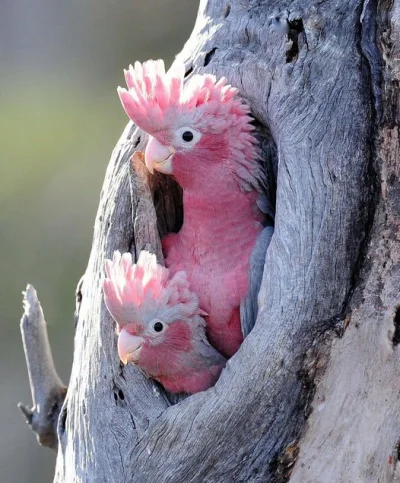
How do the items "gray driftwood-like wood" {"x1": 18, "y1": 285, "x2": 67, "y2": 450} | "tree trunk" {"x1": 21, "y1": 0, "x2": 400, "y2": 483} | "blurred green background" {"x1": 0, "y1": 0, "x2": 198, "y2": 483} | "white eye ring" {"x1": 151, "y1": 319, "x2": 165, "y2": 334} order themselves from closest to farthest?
"tree trunk" {"x1": 21, "y1": 0, "x2": 400, "y2": 483}
"white eye ring" {"x1": 151, "y1": 319, "x2": 165, "y2": 334}
"gray driftwood-like wood" {"x1": 18, "y1": 285, "x2": 67, "y2": 450}
"blurred green background" {"x1": 0, "y1": 0, "x2": 198, "y2": 483}

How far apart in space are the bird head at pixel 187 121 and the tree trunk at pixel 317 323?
0.11 meters

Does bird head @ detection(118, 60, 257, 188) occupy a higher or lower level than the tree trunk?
higher

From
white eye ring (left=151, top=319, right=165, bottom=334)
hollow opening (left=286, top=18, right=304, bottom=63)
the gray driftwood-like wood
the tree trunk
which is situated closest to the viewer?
the tree trunk

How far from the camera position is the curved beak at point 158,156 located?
7.08 ft

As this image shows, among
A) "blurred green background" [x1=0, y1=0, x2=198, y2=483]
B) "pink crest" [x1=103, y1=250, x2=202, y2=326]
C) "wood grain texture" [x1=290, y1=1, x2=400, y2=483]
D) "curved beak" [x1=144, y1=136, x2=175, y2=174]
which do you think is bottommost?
"wood grain texture" [x1=290, y1=1, x2=400, y2=483]

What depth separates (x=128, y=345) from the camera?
207 cm

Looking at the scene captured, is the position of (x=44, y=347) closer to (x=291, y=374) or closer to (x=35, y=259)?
(x=291, y=374)

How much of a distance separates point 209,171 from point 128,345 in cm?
50

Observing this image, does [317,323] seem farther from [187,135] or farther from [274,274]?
[187,135]

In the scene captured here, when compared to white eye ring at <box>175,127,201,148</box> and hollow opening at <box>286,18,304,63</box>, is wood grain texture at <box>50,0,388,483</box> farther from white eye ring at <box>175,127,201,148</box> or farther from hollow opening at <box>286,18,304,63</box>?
white eye ring at <box>175,127,201,148</box>

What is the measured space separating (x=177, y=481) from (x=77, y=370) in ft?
1.62

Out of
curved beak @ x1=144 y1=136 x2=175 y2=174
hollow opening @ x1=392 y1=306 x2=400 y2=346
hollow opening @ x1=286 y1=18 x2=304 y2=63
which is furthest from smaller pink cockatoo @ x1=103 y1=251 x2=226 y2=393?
hollow opening @ x1=286 y1=18 x2=304 y2=63

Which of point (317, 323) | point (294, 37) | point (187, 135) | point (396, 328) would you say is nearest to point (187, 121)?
point (187, 135)

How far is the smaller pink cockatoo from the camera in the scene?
6.81 feet
